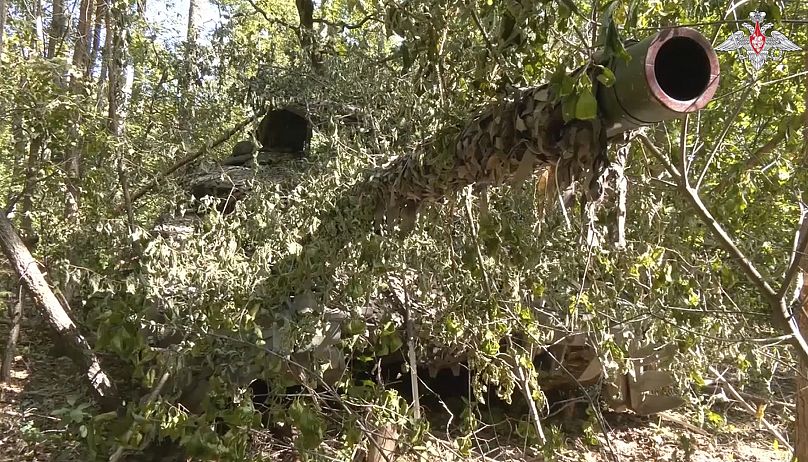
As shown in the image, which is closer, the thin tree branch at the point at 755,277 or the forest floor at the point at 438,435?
the thin tree branch at the point at 755,277

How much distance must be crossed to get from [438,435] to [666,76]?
4.47 meters

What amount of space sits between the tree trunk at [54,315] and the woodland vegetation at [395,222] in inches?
0.6

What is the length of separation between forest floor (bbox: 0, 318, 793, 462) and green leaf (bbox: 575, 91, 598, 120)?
8.90ft

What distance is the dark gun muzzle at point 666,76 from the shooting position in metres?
1.23

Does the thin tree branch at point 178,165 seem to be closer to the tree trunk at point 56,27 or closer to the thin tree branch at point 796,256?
the tree trunk at point 56,27

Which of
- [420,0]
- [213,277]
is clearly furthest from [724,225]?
[213,277]

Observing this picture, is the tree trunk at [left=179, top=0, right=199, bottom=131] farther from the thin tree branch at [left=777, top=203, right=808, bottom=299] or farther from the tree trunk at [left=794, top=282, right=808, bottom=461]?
the tree trunk at [left=794, top=282, right=808, bottom=461]

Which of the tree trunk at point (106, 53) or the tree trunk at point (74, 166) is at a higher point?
the tree trunk at point (106, 53)

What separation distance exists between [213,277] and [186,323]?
29 cm

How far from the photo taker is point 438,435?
5.21 metres

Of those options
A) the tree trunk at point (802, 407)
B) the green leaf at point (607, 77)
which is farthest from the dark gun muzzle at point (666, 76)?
the tree trunk at point (802, 407)

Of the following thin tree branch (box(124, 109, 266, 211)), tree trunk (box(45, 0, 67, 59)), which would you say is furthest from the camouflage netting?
tree trunk (box(45, 0, 67, 59))

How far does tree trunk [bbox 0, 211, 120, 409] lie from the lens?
3564 millimetres

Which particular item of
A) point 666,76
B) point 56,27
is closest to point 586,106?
point 666,76
